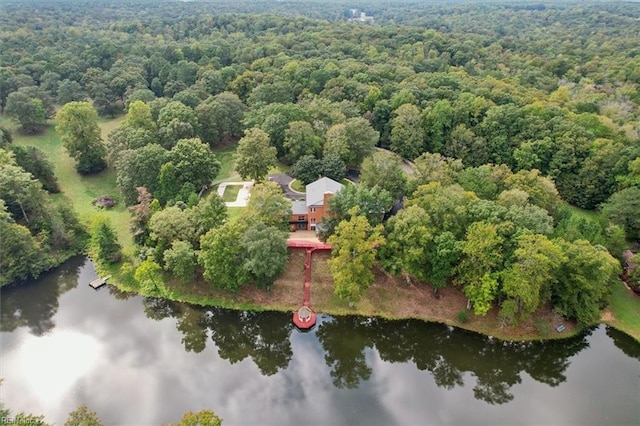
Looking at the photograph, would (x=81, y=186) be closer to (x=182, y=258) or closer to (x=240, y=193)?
(x=240, y=193)

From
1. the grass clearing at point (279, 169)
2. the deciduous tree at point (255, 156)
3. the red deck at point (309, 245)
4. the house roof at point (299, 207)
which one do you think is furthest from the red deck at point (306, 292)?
the grass clearing at point (279, 169)

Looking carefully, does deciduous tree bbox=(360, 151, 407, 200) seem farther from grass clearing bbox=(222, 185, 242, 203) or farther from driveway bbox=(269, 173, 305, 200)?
grass clearing bbox=(222, 185, 242, 203)

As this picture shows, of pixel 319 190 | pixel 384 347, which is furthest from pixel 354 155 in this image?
pixel 384 347

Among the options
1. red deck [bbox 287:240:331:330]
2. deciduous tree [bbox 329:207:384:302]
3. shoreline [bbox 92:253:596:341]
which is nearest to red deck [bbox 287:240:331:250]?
red deck [bbox 287:240:331:330]

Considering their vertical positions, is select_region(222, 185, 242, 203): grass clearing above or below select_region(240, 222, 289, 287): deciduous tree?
below

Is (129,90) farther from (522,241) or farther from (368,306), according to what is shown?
(522,241)

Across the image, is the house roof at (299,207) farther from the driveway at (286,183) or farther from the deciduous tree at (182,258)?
the deciduous tree at (182,258)

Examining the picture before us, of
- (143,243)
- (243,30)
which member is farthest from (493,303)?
(243,30)
